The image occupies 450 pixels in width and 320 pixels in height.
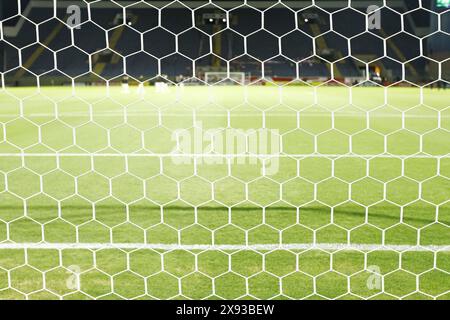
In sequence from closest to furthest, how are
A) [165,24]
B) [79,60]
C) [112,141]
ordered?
[112,141] < [165,24] < [79,60]

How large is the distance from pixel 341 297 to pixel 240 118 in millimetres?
4771

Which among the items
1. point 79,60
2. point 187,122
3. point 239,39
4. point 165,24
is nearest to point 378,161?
point 187,122

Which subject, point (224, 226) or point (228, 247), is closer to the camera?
point (228, 247)

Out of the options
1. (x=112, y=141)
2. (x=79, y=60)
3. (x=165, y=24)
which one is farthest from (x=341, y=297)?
(x=79, y=60)

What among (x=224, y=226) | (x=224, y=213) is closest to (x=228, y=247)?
(x=224, y=226)

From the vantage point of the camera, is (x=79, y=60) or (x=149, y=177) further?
(x=79, y=60)

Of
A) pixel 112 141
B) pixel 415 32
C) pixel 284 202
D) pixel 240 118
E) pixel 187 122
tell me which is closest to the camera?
pixel 284 202

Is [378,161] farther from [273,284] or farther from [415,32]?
[415,32]

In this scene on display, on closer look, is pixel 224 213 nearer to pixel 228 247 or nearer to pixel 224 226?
pixel 224 226

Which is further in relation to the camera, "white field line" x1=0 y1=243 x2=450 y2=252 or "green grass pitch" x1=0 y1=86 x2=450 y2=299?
"white field line" x1=0 y1=243 x2=450 y2=252

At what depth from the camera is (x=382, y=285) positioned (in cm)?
143

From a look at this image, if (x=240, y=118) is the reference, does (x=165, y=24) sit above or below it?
above

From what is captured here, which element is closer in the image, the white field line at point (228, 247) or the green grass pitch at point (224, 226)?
the green grass pitch at point (224, 226)

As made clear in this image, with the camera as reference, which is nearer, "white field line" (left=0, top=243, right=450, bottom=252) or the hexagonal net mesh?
the hexagonal net mesh
